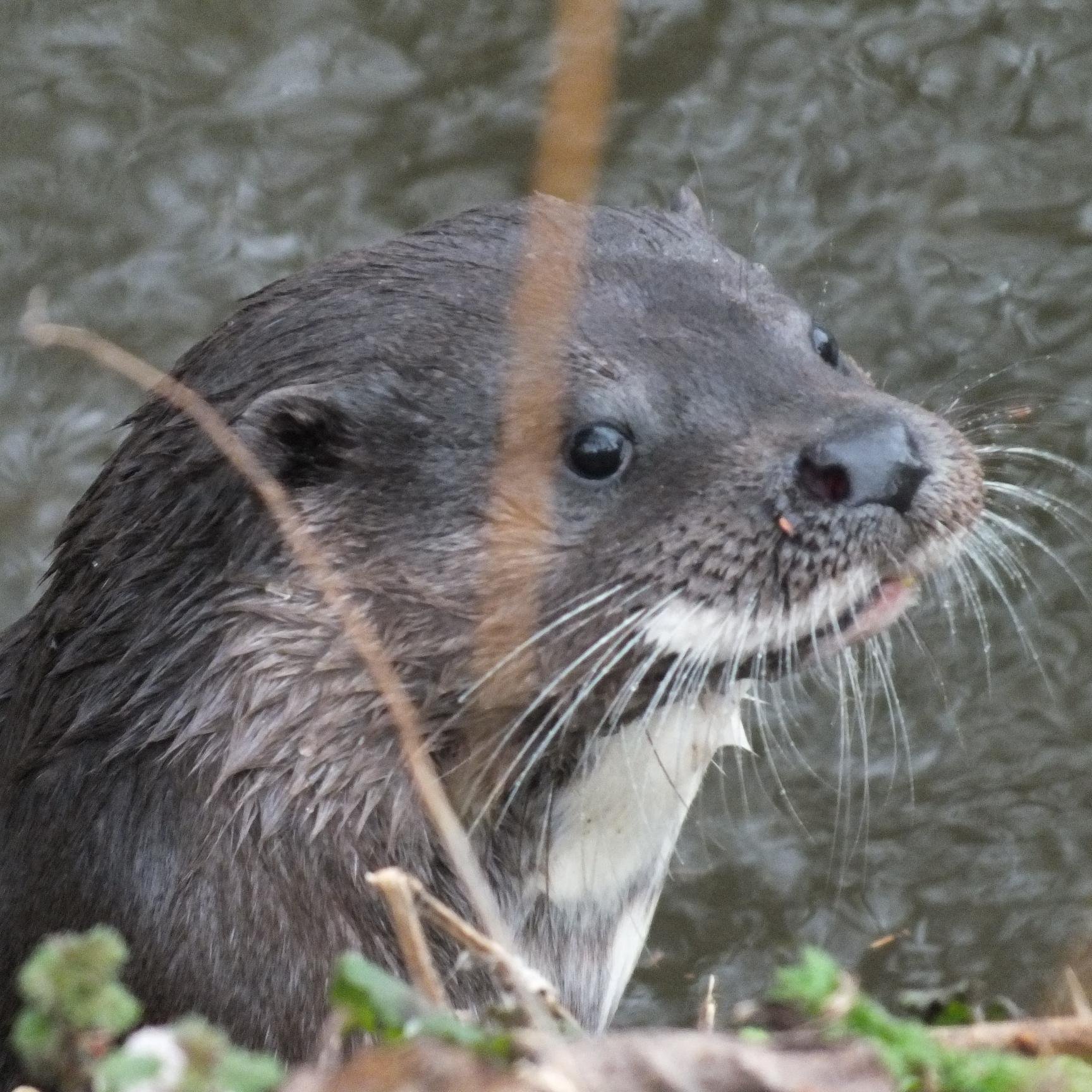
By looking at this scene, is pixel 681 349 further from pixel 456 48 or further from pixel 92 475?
pixel 456 48

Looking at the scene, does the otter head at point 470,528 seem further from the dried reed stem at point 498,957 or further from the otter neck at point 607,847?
the dried reed stem at point 498,957

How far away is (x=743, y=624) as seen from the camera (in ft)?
10.5

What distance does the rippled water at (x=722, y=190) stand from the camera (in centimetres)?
546

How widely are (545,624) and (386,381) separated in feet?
1.30

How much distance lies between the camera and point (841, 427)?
315cm

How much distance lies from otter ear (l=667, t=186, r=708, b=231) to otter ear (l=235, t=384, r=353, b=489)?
0.75 m

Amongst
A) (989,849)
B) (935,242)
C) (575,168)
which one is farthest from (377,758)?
(935,242)

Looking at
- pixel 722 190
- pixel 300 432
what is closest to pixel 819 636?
pixel 300 432

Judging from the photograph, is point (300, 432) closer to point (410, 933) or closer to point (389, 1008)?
point (410, 933)

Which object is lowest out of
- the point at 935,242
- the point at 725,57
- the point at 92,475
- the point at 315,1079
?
the point at 315,1079

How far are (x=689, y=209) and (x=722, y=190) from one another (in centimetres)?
267

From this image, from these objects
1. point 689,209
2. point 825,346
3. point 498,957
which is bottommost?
point 498,957

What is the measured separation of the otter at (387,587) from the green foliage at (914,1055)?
87 centimetres

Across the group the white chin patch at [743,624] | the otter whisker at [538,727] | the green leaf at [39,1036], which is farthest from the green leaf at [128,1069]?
the white chin patch at [743,624]
